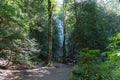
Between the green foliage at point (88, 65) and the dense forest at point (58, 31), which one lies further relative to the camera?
the dense forest at point (58, 31)

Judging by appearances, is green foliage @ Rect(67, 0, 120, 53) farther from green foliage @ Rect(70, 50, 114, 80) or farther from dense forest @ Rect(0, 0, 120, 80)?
green foliage @ Rect(70, 50, 114, 80)

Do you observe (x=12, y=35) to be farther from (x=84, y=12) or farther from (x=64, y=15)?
(x=64, y=15)

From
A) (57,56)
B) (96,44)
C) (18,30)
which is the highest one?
(18,30)

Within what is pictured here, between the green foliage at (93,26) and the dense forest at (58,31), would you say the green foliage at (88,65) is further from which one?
the green foliage at (93,26)

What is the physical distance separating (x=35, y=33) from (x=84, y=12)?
246 inches

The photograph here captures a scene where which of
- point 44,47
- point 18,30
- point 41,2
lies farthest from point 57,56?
point 18,30

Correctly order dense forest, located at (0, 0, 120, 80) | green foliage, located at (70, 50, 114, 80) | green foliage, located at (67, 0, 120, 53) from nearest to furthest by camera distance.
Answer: green foliage, located at (70, 50, 114, 80), dense forest, located at (0, 0, 120, 80), green foliage, located at (67, 0, 120, 53)

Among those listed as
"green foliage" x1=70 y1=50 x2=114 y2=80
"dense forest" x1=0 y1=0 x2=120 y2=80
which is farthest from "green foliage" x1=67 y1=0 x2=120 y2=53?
"green foliage" x1=70 y1=50 x2=114 y2=80

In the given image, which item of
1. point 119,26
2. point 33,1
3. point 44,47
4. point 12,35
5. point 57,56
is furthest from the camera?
point 57,56

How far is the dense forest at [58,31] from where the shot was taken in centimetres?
988

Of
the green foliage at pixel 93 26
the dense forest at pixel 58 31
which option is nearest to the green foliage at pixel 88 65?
the dense forest at pixel 58 31

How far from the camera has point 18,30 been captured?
10.7 meters

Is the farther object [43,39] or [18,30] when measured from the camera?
[43,39]

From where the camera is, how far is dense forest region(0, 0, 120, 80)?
988cm
